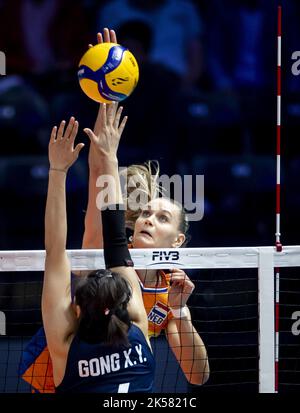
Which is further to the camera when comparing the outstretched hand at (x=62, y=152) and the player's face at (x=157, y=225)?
the player's face at (x=157, y=225)

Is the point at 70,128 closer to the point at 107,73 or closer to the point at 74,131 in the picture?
the point at 74,131

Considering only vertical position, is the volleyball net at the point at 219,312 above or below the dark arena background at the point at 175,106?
below

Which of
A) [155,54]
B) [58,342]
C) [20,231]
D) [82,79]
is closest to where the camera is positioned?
[58,342]

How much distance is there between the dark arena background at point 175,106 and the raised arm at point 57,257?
4.35 metres

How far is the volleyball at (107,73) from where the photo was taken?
6.04 meters

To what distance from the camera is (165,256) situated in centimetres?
621

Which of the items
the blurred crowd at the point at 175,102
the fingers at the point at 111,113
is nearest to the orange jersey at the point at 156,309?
the fingers at the point at 111,113

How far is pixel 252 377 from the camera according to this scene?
8273mm

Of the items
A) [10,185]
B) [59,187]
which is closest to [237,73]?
[10,185]

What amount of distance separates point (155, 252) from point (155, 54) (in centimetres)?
625

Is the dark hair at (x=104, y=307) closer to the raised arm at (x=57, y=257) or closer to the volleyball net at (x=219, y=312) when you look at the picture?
the raised arm at (x=57, y=257)

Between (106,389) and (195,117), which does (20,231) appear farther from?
(106,389)

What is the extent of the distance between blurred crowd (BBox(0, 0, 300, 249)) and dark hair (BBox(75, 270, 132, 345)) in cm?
527

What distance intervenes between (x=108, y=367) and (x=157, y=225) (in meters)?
1.34
